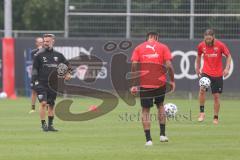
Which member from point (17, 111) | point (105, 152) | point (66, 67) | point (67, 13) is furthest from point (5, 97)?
point (105, 152)

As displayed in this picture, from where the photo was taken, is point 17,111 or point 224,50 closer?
point 224,50

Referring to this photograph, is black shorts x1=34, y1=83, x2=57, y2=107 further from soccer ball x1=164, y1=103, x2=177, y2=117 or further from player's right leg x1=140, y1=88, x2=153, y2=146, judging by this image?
player's right leg x1=140, y1=88, x2=153, y2=146

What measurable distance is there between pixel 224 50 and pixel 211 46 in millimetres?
343

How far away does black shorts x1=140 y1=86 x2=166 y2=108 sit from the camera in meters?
15.9

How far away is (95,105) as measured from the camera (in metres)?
27.6

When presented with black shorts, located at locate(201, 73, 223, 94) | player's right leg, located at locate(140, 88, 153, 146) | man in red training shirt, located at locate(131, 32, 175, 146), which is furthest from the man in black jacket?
black shorts, located at locate(201, 73, 223, 94)

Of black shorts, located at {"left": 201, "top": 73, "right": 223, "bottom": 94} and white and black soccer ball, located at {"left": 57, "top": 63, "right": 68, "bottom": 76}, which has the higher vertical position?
white and black soccer ball, located at {"left": 57, "top": 63, "right": 68, "bottom": 76}

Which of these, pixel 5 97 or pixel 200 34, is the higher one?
pixel 200 34

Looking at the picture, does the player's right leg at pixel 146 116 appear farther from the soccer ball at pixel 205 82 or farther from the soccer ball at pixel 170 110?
the soccer ball at pixel 170 110

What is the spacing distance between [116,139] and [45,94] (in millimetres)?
2809

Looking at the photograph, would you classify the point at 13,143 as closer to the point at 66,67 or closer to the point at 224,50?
the point at 66,67

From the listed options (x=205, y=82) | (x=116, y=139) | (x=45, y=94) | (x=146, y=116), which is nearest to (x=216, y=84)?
(x=205, y=82)

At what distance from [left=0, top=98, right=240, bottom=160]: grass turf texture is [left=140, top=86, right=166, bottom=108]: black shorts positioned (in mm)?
808

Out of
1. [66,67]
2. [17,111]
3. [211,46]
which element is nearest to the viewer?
[66,67]
